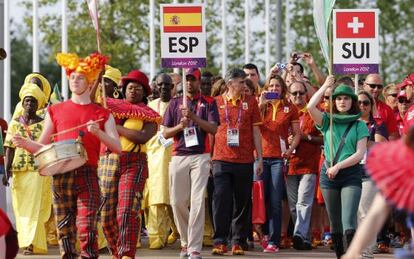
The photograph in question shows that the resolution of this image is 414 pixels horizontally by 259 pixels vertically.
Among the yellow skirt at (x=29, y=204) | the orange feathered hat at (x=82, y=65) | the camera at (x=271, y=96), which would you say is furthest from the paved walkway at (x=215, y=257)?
the orange feathered hat at (x=82, y=65)

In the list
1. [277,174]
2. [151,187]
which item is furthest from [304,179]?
[151,187]

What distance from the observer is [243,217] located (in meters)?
17.2

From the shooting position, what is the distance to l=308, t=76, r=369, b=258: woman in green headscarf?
14.7 metres

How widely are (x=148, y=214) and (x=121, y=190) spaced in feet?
13.1

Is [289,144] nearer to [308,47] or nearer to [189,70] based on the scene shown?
[189,70]

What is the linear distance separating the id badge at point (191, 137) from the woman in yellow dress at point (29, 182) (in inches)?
70.4

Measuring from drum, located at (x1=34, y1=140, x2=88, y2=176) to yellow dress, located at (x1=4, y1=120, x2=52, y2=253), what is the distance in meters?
4.17

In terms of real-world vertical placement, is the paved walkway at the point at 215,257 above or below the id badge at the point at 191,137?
below

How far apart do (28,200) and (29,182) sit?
0.20 meters

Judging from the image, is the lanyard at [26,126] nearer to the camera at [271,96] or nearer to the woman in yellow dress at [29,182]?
the woman in yellow dress at [29,182]

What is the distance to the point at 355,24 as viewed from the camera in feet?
56.4

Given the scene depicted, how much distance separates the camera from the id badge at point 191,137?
15.8m

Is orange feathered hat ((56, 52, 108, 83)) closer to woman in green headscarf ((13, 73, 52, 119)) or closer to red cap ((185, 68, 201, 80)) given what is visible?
red cap ((185, 68, 201, 80))

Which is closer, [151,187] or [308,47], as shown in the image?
[151,187]
